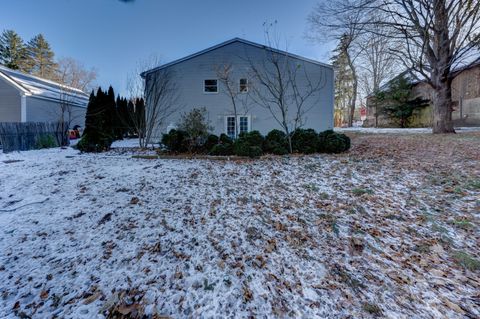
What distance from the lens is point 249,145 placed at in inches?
293

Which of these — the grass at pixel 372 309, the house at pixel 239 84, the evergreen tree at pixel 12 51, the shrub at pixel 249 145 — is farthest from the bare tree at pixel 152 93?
the evergreen tree at pixel 12 51

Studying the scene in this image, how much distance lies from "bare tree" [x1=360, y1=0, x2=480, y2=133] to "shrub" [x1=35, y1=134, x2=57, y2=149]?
16555mm

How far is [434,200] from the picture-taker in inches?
151

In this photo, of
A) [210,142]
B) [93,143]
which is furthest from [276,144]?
[93,143]

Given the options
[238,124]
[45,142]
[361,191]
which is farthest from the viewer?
[238,124]

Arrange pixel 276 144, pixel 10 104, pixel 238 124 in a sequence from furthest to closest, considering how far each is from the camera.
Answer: pixel 10 104, pixel 238 124, pixel 276 144

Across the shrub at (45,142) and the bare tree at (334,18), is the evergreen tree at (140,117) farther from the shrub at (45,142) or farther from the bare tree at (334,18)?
the bare tree at (334,18)

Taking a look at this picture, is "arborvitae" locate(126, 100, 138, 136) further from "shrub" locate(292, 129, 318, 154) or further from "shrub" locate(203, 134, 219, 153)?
"shrub" locate(292, 129, 318, 154)

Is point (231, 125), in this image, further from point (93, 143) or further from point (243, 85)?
point (93, 143)

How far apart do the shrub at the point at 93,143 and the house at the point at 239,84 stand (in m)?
3.11

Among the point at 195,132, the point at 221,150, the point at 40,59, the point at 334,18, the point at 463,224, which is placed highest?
the point at 40,59

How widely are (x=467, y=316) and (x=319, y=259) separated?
4.17 feet

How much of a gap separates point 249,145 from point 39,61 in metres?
39.5

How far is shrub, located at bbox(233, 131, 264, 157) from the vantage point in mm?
7262
